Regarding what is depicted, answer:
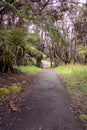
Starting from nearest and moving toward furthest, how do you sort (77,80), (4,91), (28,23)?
1. (4,91)
2. (77,80)
3. (28,23)

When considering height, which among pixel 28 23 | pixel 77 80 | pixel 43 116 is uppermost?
pixel 28 23

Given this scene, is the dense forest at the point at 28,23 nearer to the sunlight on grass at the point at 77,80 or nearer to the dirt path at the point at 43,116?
the dirt path at the point at 43,116

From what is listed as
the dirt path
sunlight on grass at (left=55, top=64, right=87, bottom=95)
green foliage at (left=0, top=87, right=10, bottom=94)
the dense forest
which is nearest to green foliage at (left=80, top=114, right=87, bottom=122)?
the dirt path

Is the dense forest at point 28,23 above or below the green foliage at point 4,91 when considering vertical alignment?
above

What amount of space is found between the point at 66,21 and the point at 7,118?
2392cm

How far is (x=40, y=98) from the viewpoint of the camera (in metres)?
7.16

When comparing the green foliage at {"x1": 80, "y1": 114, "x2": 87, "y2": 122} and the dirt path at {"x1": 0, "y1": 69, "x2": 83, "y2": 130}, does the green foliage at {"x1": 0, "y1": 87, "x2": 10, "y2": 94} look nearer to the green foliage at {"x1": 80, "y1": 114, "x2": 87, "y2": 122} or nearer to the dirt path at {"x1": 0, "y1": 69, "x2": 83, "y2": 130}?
the dirt path at {"x1": 0, "y1": 69, "x2": 83, "y2": 130}

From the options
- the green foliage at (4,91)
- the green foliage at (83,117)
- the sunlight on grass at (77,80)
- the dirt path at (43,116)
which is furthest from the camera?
the sunlight on grass at (77,80)

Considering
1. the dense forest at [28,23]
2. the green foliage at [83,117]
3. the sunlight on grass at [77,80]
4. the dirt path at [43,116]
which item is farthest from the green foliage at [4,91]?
the green foliage at [83,117]

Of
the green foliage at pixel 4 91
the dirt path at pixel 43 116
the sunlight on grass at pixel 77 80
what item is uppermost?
the green foliage at pixel 4 91

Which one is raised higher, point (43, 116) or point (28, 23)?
point (28, 23)

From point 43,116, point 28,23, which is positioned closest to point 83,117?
point 43,116

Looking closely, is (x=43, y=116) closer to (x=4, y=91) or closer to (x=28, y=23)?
(x=4, y=91)

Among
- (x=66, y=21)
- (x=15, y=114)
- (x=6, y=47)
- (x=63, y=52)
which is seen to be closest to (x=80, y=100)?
(x=15, y=114)
